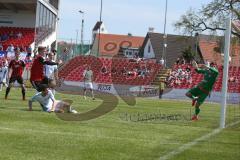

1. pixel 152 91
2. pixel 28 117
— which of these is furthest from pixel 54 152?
pixel 152 91

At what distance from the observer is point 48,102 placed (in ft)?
53.6

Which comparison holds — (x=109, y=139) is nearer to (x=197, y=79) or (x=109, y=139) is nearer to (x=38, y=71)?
(x=38, y=71)

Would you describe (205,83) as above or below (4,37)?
below

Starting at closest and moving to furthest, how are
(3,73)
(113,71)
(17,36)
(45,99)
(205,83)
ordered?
(45,99) < (205,83) < (3,73) < (113,71) < (17,36)

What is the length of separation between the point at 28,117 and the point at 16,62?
7398mm

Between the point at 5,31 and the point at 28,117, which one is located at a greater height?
the point at 5,31

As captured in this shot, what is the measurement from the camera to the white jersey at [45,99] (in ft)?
52.9

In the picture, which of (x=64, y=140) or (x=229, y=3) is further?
(x=229, y=3)

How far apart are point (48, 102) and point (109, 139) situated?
19.2 feet

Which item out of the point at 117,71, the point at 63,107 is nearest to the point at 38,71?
the point at 63,107

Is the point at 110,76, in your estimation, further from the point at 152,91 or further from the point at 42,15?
the point at 42,15

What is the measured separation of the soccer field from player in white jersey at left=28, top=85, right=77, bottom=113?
2.57ft

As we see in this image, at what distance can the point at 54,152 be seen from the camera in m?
8.84

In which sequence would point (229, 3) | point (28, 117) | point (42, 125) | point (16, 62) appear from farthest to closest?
point (229, 3)
point (16, 62)
point (28, 117)
point (42, 125)
